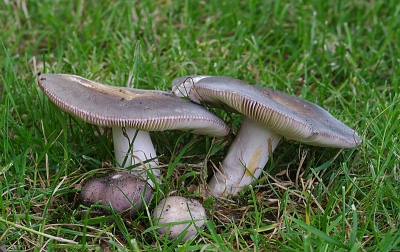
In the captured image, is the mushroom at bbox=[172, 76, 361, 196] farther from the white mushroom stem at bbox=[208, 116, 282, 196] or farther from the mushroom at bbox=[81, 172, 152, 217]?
the mushroom at bbox=[81, 172, 152, 217]

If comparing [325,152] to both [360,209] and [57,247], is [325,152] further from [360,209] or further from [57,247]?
[57,247]

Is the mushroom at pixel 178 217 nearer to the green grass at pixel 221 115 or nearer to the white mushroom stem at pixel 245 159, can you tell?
the green grass at pixel 221 115

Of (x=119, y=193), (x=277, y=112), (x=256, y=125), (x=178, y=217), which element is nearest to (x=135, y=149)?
(x=119, y=193)

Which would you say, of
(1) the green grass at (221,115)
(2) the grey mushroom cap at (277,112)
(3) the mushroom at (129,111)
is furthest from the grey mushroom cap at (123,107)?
(1) the green grass at (221,115)

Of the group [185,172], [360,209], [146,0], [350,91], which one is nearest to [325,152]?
[360,209]

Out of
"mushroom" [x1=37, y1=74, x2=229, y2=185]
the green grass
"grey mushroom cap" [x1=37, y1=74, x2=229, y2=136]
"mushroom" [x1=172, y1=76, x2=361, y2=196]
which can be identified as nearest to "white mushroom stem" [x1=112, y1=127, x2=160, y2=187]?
"mushroom" [x1=37, y1=74, x2=229, y2=185]
